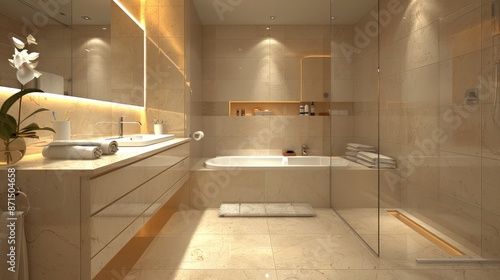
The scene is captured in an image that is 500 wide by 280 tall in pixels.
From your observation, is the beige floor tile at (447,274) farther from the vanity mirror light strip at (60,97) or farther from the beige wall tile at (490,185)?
the vanity mirror light strip at (60,97)

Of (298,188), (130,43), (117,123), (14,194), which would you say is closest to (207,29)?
(130,43)

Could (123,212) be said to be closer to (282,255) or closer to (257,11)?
(282,255)

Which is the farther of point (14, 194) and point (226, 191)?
point (226, 191)

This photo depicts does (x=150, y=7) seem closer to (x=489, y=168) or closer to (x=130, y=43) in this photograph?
(x=130, y=43)

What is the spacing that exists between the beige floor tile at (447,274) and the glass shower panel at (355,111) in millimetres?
342

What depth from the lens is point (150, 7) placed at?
3309 mm

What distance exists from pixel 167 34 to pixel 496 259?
11.8ft

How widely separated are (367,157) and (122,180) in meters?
2.15

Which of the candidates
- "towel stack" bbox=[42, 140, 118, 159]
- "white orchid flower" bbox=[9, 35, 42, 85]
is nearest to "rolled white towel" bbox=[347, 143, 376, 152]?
"towel stack" bbox=[42, 140, 118, 159]

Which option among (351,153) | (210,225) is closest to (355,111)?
(351,153)

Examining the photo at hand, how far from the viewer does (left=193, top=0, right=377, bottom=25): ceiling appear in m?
3.73

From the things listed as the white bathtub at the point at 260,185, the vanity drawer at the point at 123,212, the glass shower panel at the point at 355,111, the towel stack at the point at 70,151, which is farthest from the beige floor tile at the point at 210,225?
the towel stack at the point at 70,151

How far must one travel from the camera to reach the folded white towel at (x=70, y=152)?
1.37 m

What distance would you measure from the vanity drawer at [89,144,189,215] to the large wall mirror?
703 millimetres
